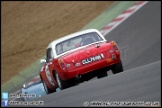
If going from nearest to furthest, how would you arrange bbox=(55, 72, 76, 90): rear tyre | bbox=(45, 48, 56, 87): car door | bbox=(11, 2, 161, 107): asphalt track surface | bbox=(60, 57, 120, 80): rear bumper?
1. bbox=(11, 2, 161, 107): asphalt track surface
2. bbox=(60, 57, 120, 80): rear bumper
3. bbox=(55, 72, 76, 90): rear tyre
4. bbox=(45, 48, 56, 87): car door

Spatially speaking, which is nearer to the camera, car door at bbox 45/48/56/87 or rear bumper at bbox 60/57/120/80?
rear bumper at bbox 60/57/120/80

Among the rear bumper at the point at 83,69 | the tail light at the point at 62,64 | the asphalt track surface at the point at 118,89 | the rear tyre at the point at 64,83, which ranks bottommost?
the asphalt track surface at the point at 118,89

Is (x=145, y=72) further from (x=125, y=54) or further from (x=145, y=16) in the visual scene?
(x=145, y=16)

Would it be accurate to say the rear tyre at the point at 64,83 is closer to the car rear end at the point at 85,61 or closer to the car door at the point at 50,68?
the car rear end at the point at 85,61

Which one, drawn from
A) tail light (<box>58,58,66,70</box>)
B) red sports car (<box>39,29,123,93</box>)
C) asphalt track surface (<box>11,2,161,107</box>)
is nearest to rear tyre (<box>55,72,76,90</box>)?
red sports car (<box>39,29,123,93</box>)

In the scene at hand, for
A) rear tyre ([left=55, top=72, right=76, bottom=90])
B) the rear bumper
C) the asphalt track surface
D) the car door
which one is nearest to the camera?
the asphalt track surface

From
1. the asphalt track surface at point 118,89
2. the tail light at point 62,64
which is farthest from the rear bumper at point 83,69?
the asphalt track surface at point 118,89

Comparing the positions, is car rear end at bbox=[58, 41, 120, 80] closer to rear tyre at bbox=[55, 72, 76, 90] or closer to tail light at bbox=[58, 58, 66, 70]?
tail light at bbox=[58, 58, 66, 70]

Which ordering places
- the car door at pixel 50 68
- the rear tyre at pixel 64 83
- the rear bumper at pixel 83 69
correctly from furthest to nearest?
1. the car door at pixel 50 68
2. the rear tyre at pixel 64 83
3. the rear bumper at pixel 83 69

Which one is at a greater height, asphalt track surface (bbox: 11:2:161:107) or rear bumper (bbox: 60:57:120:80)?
rear bumper (bbox: 60:57:120:80)

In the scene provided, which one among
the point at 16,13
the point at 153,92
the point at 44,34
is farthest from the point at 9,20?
the point at 153,92

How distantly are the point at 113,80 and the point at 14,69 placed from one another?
9325mm

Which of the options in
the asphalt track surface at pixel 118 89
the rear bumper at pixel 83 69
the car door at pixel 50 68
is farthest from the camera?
the car door at pixel 50 68

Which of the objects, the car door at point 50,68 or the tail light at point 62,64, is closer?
the tail light at point 62,64
